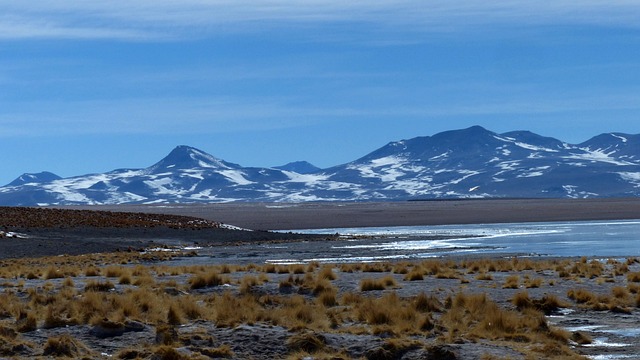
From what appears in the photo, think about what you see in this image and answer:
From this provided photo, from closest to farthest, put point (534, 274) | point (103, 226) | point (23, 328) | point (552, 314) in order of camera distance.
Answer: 1. point (23, 328)
2. point (552, 314)
3. point (534, 274)
4. point (103, 226)

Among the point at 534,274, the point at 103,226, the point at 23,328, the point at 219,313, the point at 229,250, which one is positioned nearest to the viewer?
the point at 23,328

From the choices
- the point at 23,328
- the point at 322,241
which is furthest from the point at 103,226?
the point at 23,328

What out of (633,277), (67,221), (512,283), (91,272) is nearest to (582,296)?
(512,283)

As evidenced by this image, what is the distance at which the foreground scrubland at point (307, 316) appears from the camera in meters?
14.9

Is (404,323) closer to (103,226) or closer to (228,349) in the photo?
(228,349)

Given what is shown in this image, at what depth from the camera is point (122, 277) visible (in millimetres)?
25156

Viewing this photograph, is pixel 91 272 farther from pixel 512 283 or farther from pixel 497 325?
pixel 497 325

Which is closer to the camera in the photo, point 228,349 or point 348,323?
point 228,349

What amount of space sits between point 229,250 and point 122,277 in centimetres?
2737

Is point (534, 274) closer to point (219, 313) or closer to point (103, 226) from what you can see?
point (219, 313)

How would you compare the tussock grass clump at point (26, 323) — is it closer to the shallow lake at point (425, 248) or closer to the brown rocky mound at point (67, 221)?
the shallow lake at point (425, 248)

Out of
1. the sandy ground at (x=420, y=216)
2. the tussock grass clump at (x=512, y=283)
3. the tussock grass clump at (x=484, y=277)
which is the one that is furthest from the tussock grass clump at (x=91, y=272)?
the sandy ground at (x=420, y=216)

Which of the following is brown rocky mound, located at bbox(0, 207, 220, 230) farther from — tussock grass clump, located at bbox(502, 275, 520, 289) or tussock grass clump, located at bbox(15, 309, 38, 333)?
tussock grass clump, located at bbox(15, 309, 38, 333)

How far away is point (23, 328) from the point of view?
16281 millimetres
